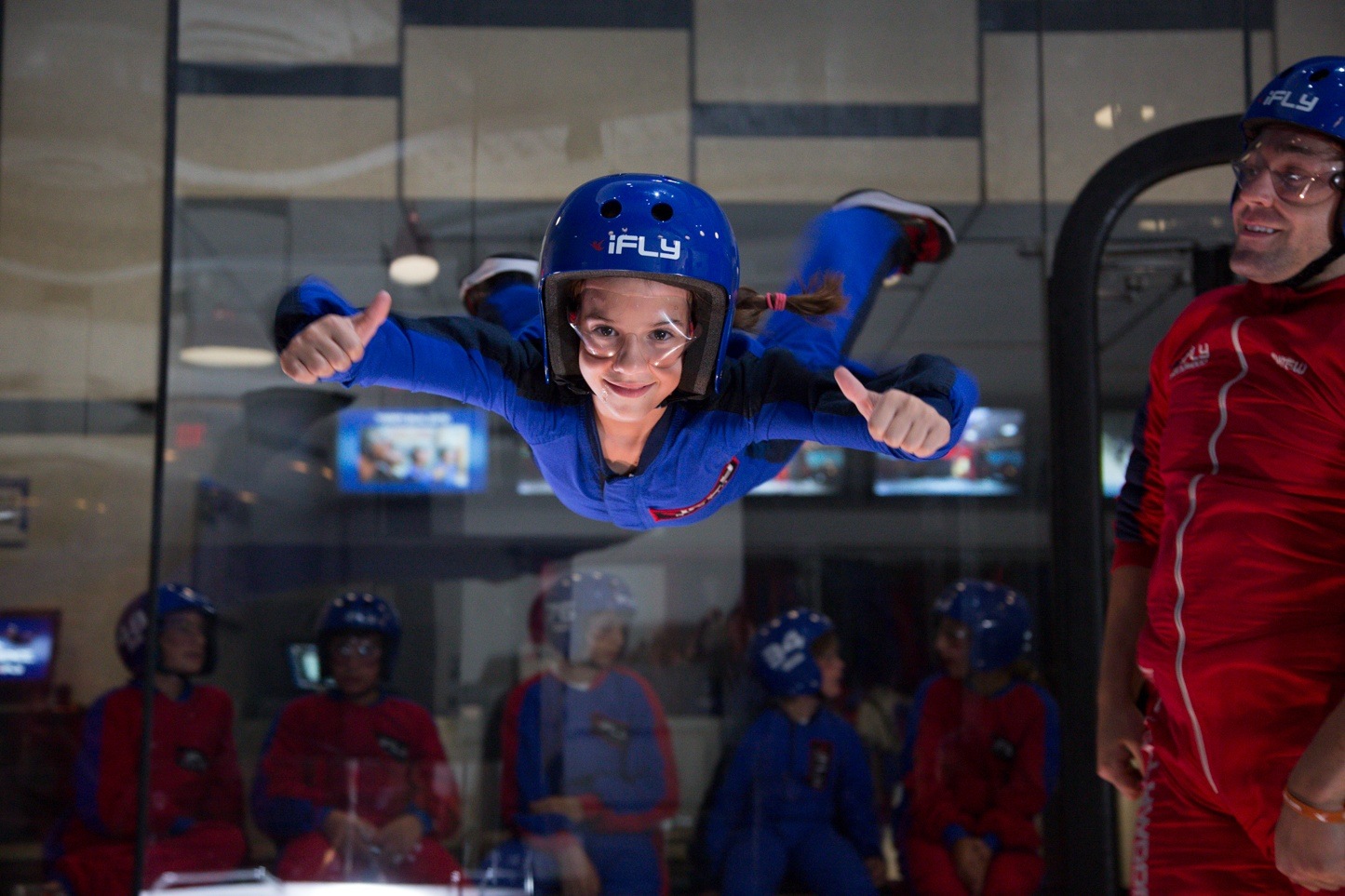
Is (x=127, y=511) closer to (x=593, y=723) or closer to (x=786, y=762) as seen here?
(x=593, y=723)

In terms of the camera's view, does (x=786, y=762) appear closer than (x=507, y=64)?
No

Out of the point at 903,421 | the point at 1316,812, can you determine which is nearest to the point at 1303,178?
the point at 903,421

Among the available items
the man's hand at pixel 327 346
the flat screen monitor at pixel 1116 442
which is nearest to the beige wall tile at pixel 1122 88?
the flat screen monitor at pixel 1116 442

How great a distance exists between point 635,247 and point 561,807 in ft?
9.59

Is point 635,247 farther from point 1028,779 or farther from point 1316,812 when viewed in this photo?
point 1028,779

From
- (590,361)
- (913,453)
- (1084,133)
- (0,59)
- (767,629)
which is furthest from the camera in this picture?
(767,629)

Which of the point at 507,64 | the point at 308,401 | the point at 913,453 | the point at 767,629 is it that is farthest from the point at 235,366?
the point at 913,453

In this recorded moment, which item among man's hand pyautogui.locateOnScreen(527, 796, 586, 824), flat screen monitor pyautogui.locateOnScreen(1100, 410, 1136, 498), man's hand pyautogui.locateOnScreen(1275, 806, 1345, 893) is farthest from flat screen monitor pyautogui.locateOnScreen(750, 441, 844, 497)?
man's hand pyautogui.locateOnScreen(1275, 806, 1345, 893)

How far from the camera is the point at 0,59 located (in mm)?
3506

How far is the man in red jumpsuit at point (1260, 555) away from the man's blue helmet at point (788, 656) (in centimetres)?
238

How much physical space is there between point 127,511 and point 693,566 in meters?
1.86

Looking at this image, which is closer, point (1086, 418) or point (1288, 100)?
point (1288, 100)

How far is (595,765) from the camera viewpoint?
13.3 ft

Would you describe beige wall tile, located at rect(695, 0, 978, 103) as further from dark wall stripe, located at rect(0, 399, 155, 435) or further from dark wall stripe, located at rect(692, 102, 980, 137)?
dark wall stripe, located at rect(0, 399, 155, 435)
